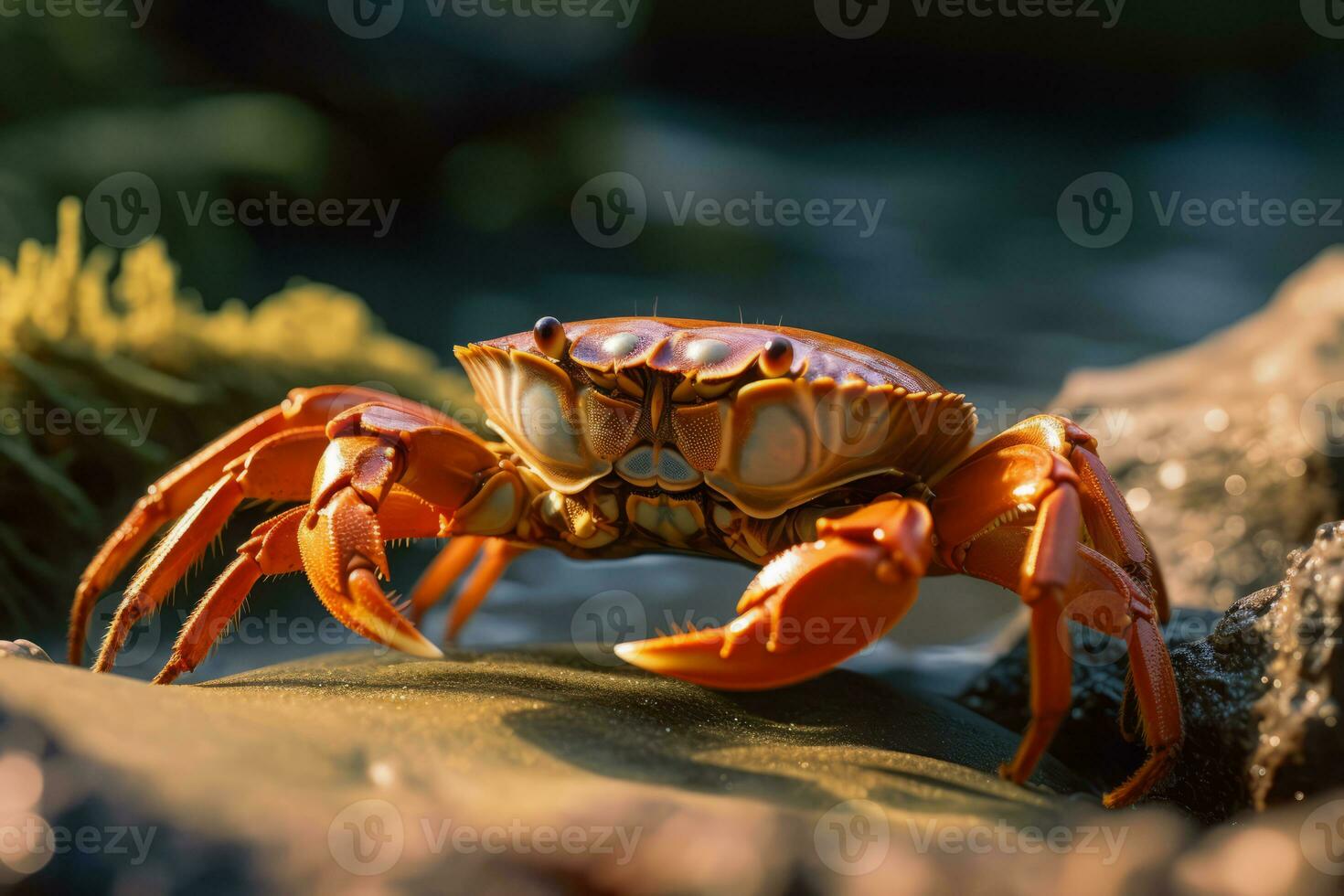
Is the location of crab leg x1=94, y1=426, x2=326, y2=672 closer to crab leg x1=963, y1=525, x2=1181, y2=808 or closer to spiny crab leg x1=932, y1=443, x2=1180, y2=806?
spiny crab leg x1=932, y1=443, x2=1180, y2=806

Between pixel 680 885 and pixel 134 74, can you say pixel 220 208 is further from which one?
pixel 680 885

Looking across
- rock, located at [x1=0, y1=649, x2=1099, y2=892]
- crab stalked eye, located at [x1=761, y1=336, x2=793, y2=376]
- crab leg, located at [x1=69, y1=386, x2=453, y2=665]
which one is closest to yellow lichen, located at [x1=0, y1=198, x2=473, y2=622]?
crab leg, located at [x1=69, y1=386, x2=453, y2=665]

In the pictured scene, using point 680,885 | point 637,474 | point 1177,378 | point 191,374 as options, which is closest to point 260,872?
point 680,885

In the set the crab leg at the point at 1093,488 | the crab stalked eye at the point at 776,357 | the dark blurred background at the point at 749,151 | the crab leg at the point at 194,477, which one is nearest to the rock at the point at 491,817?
the crab leg at the point at 1093,488

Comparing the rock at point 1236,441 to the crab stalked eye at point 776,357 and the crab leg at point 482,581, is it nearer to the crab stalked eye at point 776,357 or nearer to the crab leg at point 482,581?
the crab stalked eye at point 776,357

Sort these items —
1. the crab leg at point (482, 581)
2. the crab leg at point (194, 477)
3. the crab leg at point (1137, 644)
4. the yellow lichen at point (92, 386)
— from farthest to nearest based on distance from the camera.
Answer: the crab leg at point (482, 581) → the yellow lichen at point (92, 386) → the crab leg at point (194, 477) → the crab leg at point (1137, 644)

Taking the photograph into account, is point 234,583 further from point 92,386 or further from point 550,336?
point 92,386
